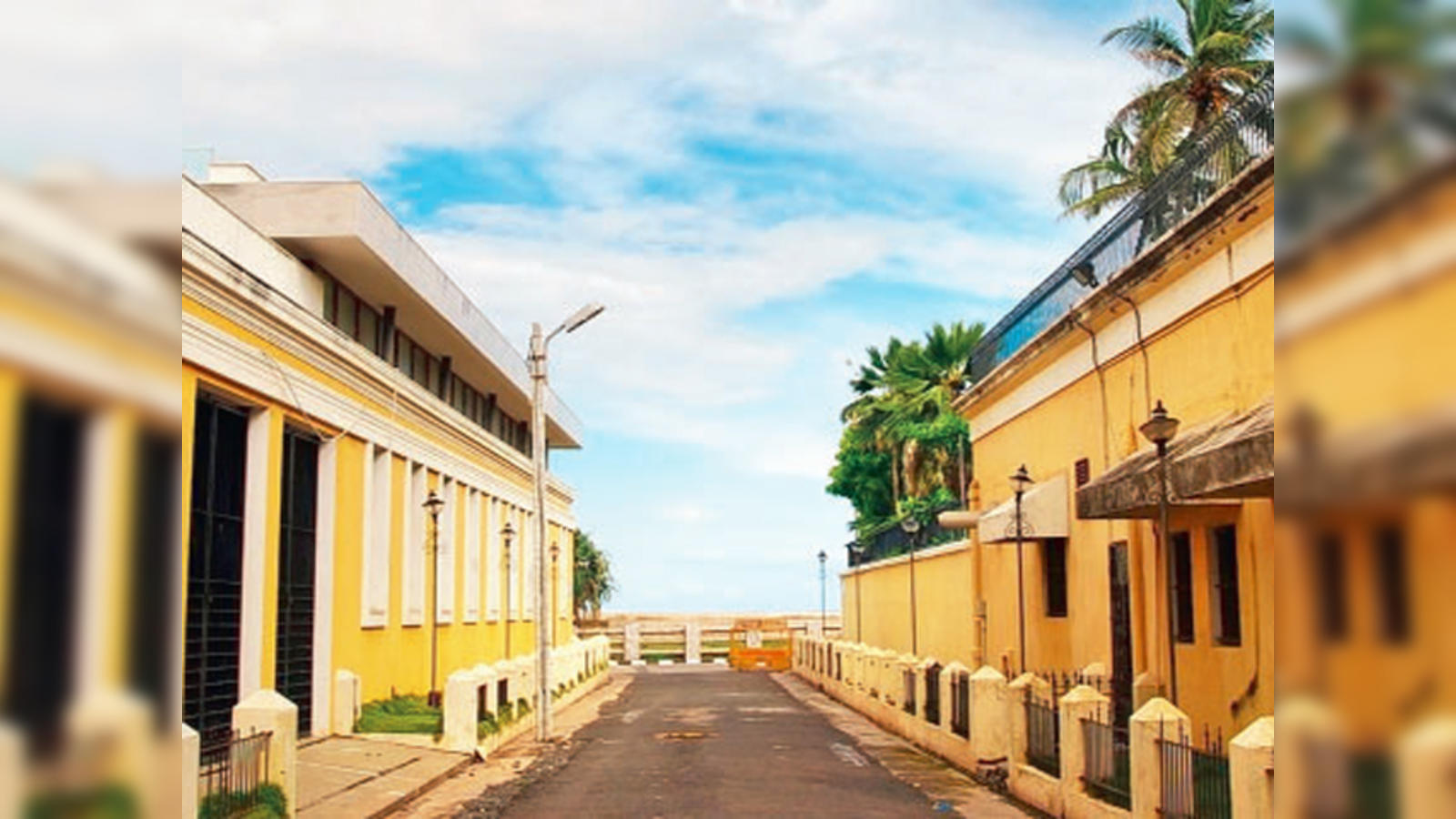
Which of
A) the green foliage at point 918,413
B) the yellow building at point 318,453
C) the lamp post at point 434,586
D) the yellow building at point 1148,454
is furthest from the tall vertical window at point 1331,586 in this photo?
the green foliage at point 918,413

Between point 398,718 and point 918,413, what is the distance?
1388 inches

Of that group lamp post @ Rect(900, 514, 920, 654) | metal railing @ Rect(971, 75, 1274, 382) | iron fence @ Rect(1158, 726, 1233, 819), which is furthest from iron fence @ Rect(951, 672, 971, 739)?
lamp post @ Rect(900, 514, 920, 654)

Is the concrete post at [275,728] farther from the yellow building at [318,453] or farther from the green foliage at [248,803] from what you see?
the yellow building at [318,453]

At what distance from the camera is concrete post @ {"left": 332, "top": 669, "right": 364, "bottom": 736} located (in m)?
20.0

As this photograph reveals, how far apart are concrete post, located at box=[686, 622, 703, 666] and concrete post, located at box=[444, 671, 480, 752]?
4134cm

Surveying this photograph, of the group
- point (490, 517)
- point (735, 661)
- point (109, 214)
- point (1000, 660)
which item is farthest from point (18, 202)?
point (735, 661)

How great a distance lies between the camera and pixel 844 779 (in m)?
17.0

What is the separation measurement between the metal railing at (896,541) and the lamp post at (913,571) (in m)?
0.07

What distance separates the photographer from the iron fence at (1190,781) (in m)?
9.34

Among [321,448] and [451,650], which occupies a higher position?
[321,448]

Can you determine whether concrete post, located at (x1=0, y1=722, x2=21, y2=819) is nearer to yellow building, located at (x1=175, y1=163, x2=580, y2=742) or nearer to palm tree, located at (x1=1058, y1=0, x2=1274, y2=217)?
yellow building, located at (x1=175, y1=163, x2=580, y2=742)

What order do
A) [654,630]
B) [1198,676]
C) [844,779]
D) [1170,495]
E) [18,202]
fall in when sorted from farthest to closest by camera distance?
[654,630] → [844,779] → [1198,676] → [1170,495] → [18,202]

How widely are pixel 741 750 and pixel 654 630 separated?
4316 cm

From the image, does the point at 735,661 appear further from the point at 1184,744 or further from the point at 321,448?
the point at 1184,744
